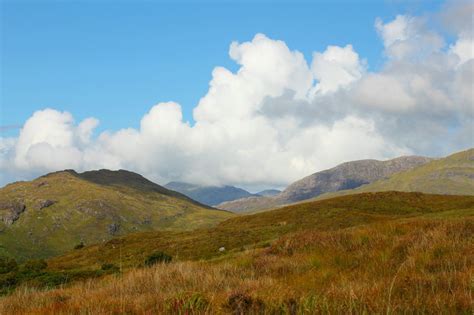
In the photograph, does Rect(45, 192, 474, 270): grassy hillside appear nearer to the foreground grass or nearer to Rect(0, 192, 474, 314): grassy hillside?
the foreground grass

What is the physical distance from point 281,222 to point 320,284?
54.7 meters

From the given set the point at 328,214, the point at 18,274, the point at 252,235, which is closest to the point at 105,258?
the point at 252,235

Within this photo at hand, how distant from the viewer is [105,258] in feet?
175

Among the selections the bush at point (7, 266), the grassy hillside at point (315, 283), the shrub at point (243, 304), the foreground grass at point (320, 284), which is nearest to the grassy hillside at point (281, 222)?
the bush at point (7, 266)

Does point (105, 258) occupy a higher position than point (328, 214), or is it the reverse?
point (328, 214)

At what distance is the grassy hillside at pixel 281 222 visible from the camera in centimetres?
4953

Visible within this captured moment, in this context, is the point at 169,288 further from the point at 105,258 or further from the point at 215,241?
the point at 105,258

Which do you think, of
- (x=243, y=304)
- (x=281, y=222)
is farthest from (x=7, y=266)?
(x=281, y=222)

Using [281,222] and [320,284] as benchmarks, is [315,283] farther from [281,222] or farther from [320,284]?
[281,222]

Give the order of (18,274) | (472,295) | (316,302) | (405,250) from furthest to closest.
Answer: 1. (18,274)
2. (405,250)
3. (472,295)
4. (316,302)

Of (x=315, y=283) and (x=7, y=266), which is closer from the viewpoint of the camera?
(x=315, y=283)

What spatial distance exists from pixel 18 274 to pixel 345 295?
92.1ft

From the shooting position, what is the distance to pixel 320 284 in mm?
8555

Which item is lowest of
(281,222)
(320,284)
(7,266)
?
(7,266)
